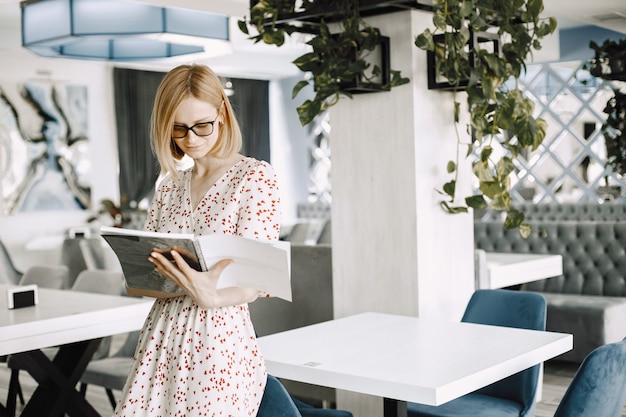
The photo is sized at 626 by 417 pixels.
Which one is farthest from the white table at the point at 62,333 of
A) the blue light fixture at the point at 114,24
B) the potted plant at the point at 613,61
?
the potted plant at the point at 613,61

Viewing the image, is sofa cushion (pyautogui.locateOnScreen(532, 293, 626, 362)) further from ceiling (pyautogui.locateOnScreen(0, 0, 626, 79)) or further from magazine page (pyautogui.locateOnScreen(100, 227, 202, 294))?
magazine page (pyautogui.locateOnScreen(100, 227, 202, 294))

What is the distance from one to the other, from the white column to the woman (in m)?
1.65

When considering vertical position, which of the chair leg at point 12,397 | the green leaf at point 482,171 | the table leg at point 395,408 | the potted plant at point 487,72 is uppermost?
the potted plant at point 487,72

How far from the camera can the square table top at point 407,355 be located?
237 centimetres

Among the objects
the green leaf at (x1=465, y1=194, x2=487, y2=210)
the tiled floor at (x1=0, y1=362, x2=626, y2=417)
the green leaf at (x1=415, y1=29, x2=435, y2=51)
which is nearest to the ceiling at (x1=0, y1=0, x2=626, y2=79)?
the green leaf at (x1=415, y1=29, x2=435, y2=51)

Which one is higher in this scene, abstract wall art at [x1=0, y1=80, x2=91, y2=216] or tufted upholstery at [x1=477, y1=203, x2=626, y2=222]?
abstract wall art at [x1=0, y1=80, x2=91, y2=216]

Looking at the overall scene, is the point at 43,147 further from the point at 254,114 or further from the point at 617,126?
the point at 617,126

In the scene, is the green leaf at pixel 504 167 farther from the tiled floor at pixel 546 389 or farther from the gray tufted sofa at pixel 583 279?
the gray tufted sofa at pixel 583 279

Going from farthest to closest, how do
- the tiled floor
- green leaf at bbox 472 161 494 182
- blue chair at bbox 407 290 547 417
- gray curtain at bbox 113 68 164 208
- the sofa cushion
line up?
gray curtain at bbox 113 68 164 208 → the sofa cushion → the tiled floor → green leaf at bbox 472 161 494 182 → blue chair at bbox 407 290 547 417

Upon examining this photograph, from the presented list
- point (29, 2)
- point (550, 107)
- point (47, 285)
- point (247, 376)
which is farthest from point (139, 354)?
point (550, 107)

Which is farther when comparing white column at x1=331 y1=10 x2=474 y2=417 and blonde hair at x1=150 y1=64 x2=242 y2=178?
white column at x1=331 y1=10 x2=474 y2=417

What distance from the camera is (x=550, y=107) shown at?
37.0 ft

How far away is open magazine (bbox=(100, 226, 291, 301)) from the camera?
190cm

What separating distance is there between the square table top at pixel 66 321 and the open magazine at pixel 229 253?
167 centimetres
